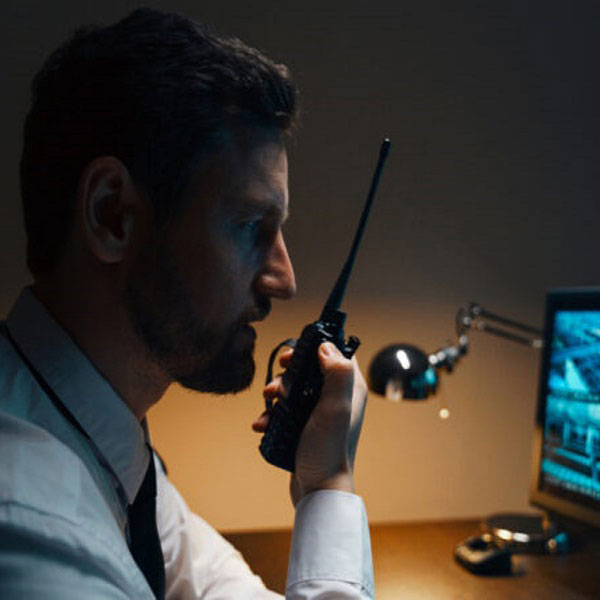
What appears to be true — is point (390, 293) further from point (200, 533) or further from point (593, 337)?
point (200, 533)

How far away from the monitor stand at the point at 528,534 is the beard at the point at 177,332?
801 mm

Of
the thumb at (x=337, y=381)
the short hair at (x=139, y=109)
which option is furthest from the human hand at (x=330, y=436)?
the short hair at (x=139, y=109)

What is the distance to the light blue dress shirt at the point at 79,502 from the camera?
0.53 metres

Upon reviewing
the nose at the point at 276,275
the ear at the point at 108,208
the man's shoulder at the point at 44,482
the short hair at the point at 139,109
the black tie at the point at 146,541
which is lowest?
the black tie at the point at 146,541

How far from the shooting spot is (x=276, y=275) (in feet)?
2.72

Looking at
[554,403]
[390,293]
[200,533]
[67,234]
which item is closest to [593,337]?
[554,403]

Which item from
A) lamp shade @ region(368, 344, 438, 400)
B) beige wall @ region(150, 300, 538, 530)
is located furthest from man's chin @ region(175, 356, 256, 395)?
beige wall @ region(150, 300, 538, 530)

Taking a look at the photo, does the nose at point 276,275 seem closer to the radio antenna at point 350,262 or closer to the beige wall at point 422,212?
the radio antenna at point 350,262

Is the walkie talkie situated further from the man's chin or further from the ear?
the ear

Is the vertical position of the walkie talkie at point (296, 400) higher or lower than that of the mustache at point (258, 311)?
lower

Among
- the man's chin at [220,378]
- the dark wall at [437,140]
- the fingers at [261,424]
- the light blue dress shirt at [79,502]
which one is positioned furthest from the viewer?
the dark wall at [437,140]

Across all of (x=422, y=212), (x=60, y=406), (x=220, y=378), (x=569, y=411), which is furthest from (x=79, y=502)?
(x=422, y=212)

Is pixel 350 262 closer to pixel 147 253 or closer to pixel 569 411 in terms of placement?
pixel 147 253

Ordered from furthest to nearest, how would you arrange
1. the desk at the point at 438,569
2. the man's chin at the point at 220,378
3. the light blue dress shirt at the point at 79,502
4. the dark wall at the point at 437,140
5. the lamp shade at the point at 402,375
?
1. the dark wall at the point at 437,140
2. the lamp shade at the point at 402,375
3. the desk at the point at 438,569
4. the man's chin at the point at 220,378
5. the light blue dress shirt at the point at 79,502
